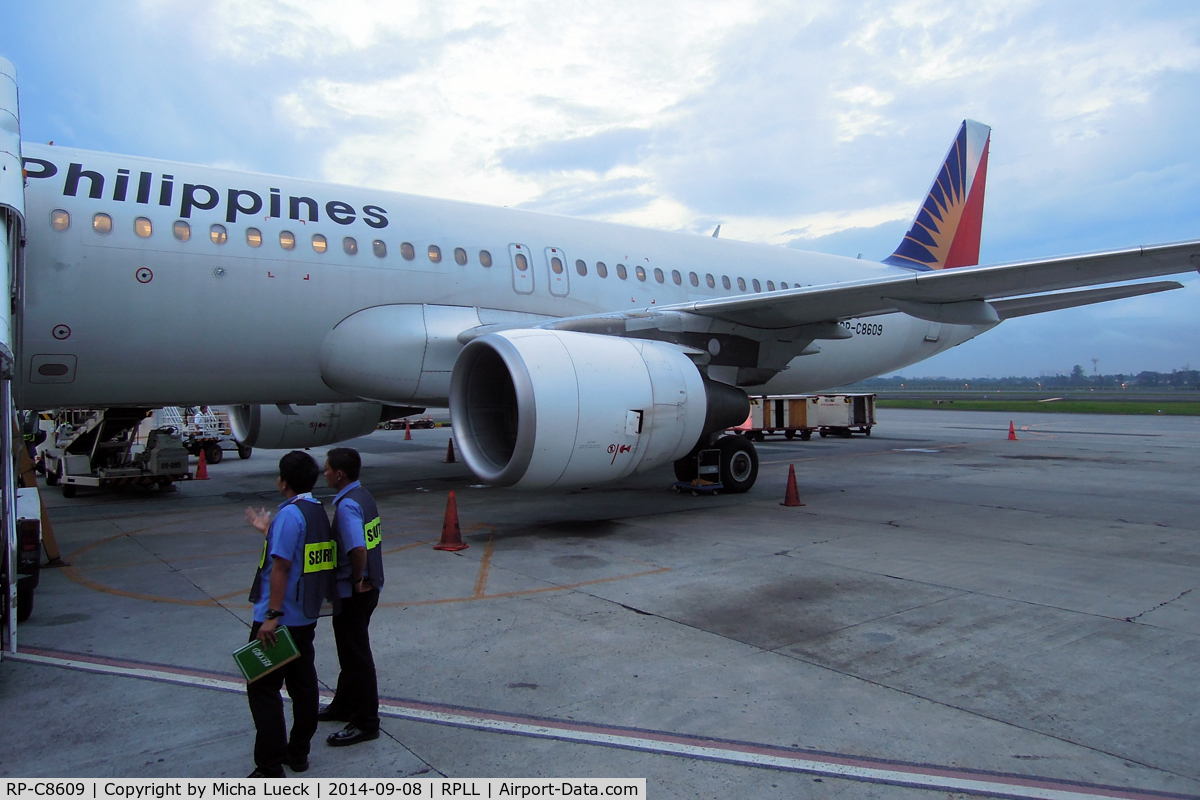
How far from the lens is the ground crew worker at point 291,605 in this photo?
9.60 ft

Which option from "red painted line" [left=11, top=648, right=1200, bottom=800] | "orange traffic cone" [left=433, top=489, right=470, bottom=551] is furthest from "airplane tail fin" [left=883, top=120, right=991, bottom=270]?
"red painted line" [left=11, top=648, right=1200, bottom=800]

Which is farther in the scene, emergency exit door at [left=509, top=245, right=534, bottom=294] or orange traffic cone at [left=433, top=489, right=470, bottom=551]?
emergency exit door at [left=509, top=245, right=534, bottom=294]

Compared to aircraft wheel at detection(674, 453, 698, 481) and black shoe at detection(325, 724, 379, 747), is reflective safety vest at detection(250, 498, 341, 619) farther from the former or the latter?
aircraft wheel at detection(674, 453, 698, 481)

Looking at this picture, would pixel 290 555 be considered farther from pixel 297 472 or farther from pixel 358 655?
pixel 358 655

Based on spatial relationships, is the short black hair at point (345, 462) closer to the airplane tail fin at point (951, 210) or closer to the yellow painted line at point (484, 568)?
the yellow painted line at point (484, 568)

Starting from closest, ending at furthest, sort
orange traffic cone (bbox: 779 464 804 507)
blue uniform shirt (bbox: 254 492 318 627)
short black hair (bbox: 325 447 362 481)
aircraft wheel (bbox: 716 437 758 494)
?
1. blue uniform shirt (bbox: 254 492 318 627)
2. short black hair (bbox: 325 447 362 481)
3. orange traffic cone (bbox: 779 464 804 507)
4. aircraft wheel (bbox: 716 437 758 494)

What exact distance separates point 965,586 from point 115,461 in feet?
40.0

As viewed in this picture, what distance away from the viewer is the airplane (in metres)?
7.00

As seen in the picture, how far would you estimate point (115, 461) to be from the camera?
12.0m

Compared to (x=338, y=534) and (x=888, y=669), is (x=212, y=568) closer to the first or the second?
(x=338, y=534)

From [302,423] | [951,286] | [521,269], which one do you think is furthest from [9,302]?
[951,286]

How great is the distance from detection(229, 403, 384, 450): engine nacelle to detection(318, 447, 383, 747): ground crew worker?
9.28 m

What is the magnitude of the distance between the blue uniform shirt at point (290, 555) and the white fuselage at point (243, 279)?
411 cm

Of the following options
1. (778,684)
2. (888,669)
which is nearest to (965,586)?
(888,669)
